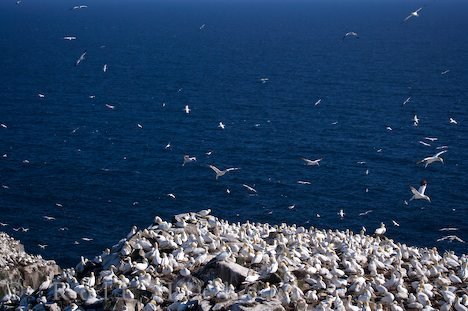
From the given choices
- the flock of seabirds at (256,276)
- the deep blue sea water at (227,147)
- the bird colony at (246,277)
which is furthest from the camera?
the deep blue sea water at (227,147)

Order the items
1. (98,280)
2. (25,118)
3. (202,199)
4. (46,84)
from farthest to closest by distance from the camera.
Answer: (46,84) → (25,118) → (202,199) → (98,280)

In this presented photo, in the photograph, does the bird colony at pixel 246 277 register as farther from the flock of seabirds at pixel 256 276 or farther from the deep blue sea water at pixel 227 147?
the deep blue sea water at pixel 227 147

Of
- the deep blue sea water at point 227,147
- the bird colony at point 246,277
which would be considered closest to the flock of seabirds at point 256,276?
the bird colony at point 246,277

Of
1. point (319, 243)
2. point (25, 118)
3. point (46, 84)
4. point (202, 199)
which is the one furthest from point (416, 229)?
point (46, 84)

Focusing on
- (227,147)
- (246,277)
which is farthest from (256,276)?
(227,147)

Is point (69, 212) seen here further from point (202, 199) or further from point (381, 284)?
point (381, 284)

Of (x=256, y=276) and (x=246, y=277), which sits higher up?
(x=246, y=277)

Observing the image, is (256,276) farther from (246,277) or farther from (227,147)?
(227,147)
